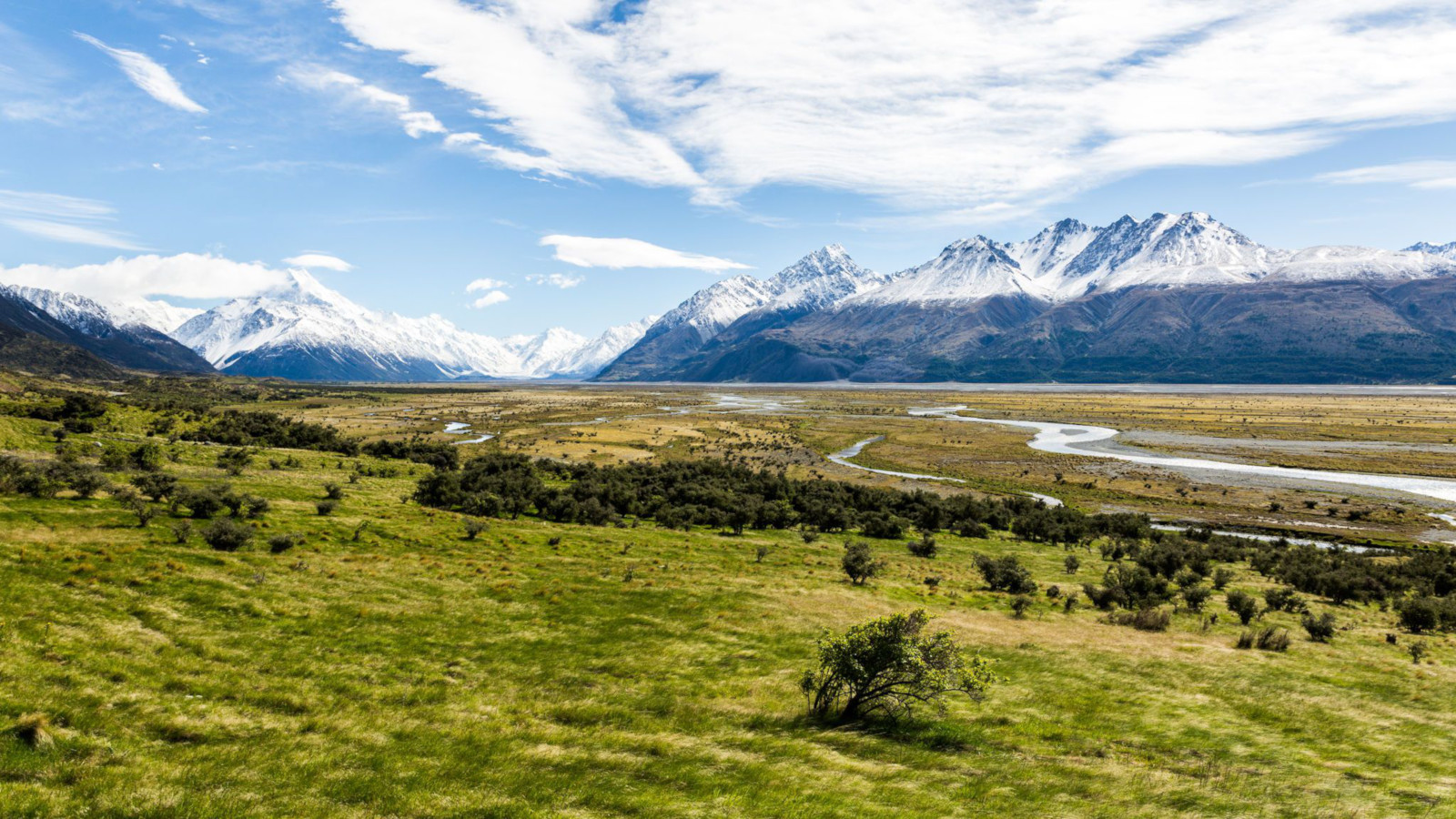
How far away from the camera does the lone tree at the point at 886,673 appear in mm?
18625

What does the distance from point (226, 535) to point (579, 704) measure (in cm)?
2199

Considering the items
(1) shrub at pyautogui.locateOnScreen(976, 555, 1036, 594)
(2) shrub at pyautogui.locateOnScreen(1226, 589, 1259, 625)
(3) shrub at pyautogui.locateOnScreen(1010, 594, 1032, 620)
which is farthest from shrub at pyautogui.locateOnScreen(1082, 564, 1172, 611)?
(3) shrub at pyautogui.locateOnScreen(1010, 594, 1032, 620)

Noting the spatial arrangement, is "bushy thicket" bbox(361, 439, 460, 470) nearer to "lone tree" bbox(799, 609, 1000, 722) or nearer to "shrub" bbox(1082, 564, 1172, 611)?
"shrub" bbox(1082, 564, 1172, 611)

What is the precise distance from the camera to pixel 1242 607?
35594 millimetres

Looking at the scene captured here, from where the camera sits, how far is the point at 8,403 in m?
69.7

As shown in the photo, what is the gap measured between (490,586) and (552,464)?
60.2 metres

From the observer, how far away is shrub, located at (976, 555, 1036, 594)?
39875 millimetres

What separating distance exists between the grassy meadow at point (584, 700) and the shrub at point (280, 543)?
75cm

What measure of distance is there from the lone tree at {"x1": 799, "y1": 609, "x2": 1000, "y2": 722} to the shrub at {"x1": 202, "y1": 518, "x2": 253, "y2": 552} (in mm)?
27435

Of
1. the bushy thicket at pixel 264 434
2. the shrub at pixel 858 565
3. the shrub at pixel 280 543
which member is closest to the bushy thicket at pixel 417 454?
the bushy thicket at pixel 264 434

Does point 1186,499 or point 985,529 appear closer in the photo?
point 985,529

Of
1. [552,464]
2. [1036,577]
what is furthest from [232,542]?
[552,464]

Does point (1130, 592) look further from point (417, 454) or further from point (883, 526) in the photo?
point (417, 454)

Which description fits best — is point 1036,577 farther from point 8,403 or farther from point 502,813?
point 8,403
